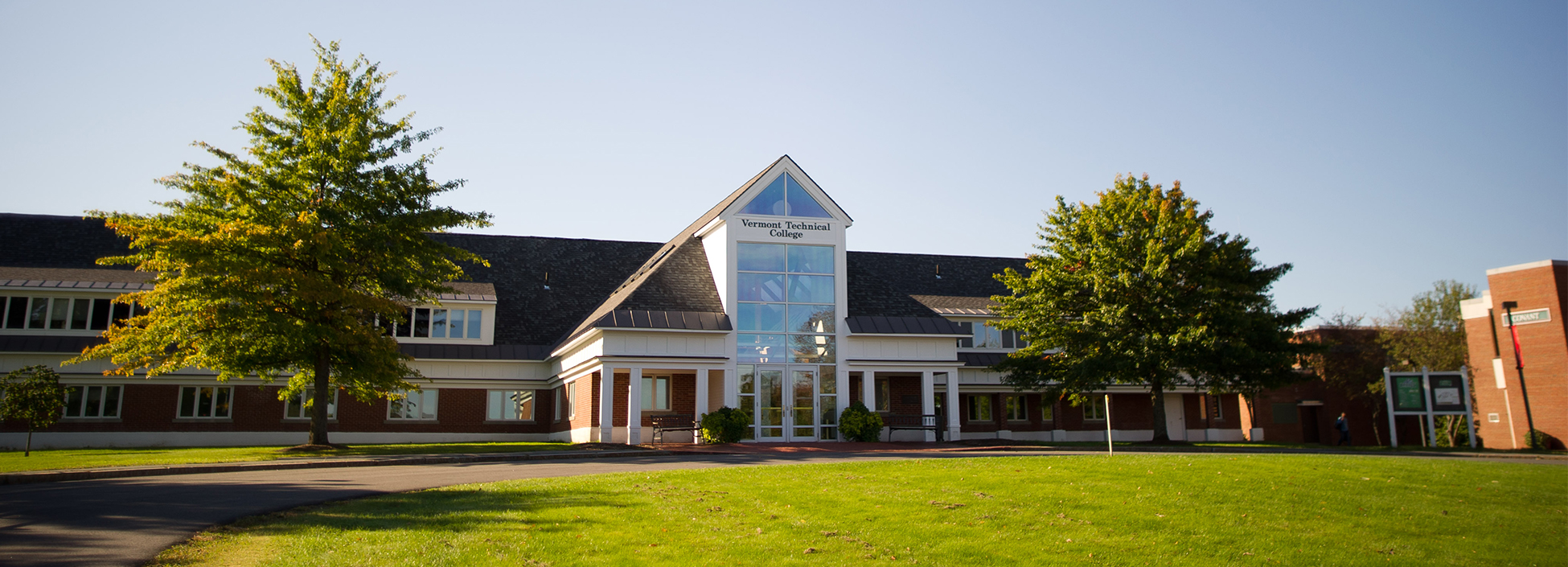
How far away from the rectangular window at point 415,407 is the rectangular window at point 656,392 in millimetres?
8456

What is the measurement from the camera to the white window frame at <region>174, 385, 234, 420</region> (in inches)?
1268

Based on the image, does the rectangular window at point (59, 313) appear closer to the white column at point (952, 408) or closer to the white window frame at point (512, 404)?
the white window frame at point (512, 404)

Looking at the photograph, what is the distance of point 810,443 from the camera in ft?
91.1

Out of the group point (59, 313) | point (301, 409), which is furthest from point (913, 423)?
point (59, 313)

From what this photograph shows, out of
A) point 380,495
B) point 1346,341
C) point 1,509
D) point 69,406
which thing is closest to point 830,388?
point 380,495

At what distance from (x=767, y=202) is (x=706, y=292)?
3.58m

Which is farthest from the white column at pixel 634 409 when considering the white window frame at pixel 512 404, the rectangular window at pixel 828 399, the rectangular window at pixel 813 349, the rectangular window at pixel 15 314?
the rectangular window at pixel 15 314

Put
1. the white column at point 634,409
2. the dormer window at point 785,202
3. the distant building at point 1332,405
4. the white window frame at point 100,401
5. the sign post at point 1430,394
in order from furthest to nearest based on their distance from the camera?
the distant building at point 1332,405 → the white window frame at point 100,401 → the dormer window at point 785,202 → the sign post at point 1430,394 → the white column at point 634,409

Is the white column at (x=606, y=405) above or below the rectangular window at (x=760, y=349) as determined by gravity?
Answer: below

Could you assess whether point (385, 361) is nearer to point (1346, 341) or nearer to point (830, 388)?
point (830, 388)

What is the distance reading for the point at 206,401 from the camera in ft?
107

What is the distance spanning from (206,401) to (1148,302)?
31516mm

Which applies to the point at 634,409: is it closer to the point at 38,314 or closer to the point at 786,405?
the point at 786,405

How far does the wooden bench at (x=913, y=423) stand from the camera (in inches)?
1195
